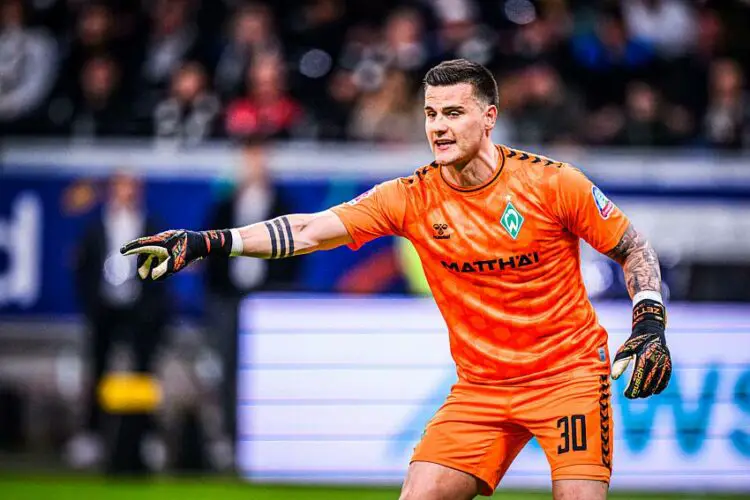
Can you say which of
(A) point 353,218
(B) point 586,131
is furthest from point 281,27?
(A) point 353,218

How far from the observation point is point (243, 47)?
46.0ft

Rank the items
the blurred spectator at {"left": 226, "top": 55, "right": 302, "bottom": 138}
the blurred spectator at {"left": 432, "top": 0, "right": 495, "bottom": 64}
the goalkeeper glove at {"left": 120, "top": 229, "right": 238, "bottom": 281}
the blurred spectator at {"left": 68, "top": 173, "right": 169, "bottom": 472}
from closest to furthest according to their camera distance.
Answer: the goalkeeper glove at {"left": 120, "top": 229, "right": 238, "bottom": 281}, the blurred spectator at {"left": 68, "top": 173, "right": 169, "bottom": 472}, the blurred spectator at {"left": 226, "top": 55, "right": 302, "bottom": 138}, the blurred spectator at {"left": 432, "top": 0, "right": 495, "bottom": 64}

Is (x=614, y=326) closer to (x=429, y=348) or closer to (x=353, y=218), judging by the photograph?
(x=429, y=348)

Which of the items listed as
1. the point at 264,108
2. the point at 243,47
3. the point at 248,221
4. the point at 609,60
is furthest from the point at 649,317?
the point at 609,60

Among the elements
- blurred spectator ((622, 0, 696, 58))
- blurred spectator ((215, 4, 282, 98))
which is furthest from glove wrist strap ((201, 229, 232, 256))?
blurred spectator ((622, 0, 696, 58))

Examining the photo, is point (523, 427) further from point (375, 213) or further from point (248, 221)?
point (248, 221)

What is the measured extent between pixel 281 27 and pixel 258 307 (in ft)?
16.7

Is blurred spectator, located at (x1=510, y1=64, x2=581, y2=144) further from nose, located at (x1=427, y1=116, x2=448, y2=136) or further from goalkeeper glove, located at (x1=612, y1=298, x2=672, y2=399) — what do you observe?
goalkeeper glove, located at (x1=612, y1=298, x2=672, y2=399)

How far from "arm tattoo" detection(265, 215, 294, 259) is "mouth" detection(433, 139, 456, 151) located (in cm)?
81

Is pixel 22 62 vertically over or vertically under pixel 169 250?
over

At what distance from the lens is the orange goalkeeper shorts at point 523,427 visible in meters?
5.71

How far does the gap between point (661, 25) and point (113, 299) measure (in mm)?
7361

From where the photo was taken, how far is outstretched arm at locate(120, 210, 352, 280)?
18.7 feet

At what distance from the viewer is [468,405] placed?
5.99m
